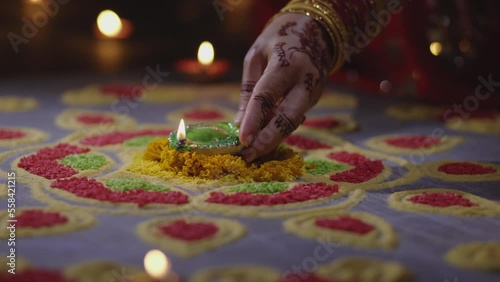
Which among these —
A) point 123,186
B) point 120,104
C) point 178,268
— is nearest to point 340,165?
point 123,186

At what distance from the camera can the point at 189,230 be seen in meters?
1.00

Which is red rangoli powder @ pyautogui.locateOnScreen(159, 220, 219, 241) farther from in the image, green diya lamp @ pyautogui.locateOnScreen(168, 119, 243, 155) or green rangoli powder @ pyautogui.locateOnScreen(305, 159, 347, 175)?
green rangoli powder @ pyautogui.locateOnScreen(305, 159, 347, 175)

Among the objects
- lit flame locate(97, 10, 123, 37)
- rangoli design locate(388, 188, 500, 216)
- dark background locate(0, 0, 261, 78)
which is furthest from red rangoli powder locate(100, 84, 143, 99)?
rangoli design locate(388, 188, 500, 216)

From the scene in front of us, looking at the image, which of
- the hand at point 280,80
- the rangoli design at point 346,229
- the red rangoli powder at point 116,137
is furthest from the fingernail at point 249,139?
the red rangoli powder at point 116,137

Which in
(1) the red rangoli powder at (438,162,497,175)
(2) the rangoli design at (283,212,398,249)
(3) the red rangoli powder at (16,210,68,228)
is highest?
(1) the red rangoli powder at (438,162,497,175)

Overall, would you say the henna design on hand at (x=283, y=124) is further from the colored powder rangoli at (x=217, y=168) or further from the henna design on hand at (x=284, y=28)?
the henna design on hand at (x=284, y=28)

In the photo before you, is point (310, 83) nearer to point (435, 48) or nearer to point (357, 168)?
point (357, 168)

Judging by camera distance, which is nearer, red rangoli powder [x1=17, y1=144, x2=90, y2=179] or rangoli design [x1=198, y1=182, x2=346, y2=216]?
rangoli design [x1=198, y1=182, x2=346, y2=216]

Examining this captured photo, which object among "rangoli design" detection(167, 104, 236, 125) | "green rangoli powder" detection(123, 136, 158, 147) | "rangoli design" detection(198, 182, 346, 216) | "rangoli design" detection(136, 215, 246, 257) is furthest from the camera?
"rangoli design" detection(167, 104, 236, 125)

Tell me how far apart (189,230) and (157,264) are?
110 mm

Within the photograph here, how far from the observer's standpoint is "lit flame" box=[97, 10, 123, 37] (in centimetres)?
270

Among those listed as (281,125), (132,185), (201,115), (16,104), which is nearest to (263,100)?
(281,125)

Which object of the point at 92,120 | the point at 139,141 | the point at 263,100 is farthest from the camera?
the point at 92,120

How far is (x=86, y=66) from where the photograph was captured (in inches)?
109
